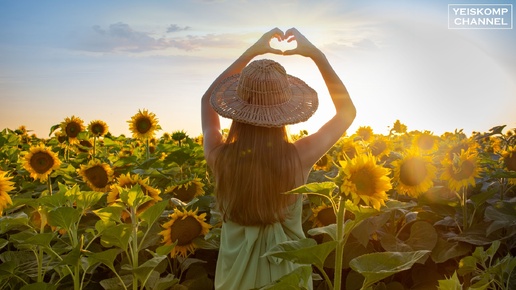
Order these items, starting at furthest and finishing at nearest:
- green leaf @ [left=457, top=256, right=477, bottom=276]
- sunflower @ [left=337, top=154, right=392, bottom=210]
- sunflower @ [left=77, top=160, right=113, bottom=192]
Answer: sunflower @ [left=77, top=160, right=113, bottom=192]
green leaf @ [left=457, top=256, right=477, bottom=276]
sunflower @ [left=337, top=154, right=392, bottom=210]

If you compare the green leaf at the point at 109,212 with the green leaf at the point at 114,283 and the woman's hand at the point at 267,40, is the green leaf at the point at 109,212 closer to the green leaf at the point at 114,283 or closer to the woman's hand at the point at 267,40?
the green leaf at the point at 114,283

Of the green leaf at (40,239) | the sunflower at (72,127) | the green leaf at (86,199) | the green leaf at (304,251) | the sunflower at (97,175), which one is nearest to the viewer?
the green leaf at (304,251)

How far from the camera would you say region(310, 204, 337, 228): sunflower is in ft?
13.1

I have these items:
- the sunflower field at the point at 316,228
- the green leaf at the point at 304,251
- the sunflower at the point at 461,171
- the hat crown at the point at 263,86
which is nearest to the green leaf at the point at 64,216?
the sunflower field at the point at 316,228

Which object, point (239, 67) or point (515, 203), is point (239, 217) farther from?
point (515, 203)

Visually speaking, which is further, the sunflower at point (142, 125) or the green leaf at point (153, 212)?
the sunflower at point (142, 125)

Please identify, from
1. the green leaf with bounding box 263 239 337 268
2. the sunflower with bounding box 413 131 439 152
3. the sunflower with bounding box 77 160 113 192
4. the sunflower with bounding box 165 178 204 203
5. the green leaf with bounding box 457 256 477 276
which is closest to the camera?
the green leaf with bounding box 263 239 337 268

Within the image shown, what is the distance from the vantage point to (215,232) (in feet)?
11.9

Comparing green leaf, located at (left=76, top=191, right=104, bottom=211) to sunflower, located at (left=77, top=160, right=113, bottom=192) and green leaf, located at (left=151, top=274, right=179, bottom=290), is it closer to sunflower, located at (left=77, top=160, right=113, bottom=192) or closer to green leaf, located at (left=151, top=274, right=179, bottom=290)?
green leaf, located at (left=151, top=274, right=179, bottom=290)

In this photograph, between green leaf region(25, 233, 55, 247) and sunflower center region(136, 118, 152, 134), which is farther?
sunflower center region(136, 118, 152, 134)

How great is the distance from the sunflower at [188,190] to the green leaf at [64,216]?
5.83ft

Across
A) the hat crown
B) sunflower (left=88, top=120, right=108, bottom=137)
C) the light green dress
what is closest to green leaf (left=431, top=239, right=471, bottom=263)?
the light green dress

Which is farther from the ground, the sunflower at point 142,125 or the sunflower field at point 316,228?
the sunflower at point 142,125

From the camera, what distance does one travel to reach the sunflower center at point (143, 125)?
23.7 feet
